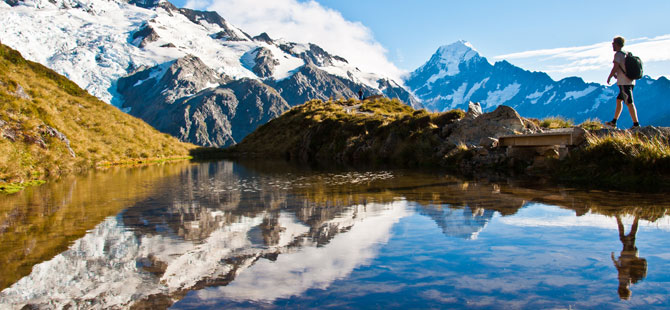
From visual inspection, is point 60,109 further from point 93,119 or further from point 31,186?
point 31,186

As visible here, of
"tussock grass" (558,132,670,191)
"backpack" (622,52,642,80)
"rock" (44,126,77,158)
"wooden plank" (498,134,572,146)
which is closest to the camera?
"tussock grass" (558,132,670,191)

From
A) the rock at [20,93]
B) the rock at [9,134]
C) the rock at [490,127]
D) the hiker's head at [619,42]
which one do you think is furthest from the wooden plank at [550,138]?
the rock at [20,93]

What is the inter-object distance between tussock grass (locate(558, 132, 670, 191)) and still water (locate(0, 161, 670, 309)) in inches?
90.2

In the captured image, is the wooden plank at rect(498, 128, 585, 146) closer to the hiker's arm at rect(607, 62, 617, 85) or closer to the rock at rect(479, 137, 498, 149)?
the rock at rect(479, 137, 498, 149)

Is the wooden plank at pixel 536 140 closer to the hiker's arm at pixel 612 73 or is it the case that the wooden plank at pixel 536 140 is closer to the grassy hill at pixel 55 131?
the hiker's arm at pixel 612 73

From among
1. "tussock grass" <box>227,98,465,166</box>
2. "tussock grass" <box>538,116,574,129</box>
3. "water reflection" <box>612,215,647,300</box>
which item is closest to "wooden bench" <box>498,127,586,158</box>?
"tussock grass" <box>538,116,574,129</box>

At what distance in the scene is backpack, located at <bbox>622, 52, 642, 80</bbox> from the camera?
10.9 metres

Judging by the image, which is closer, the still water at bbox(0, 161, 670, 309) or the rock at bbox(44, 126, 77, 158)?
the still water at bbox(0, 161, 670, 309)

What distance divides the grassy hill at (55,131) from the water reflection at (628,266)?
1425 cm

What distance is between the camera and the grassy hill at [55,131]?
16484 millimetres

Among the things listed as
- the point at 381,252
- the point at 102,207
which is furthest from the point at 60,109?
the point at 381,252

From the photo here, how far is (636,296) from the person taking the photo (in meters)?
3.10

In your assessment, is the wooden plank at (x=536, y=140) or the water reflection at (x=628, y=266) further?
the wooden plank at (x=536, y=140)

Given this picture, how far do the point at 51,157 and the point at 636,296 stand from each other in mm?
21906
